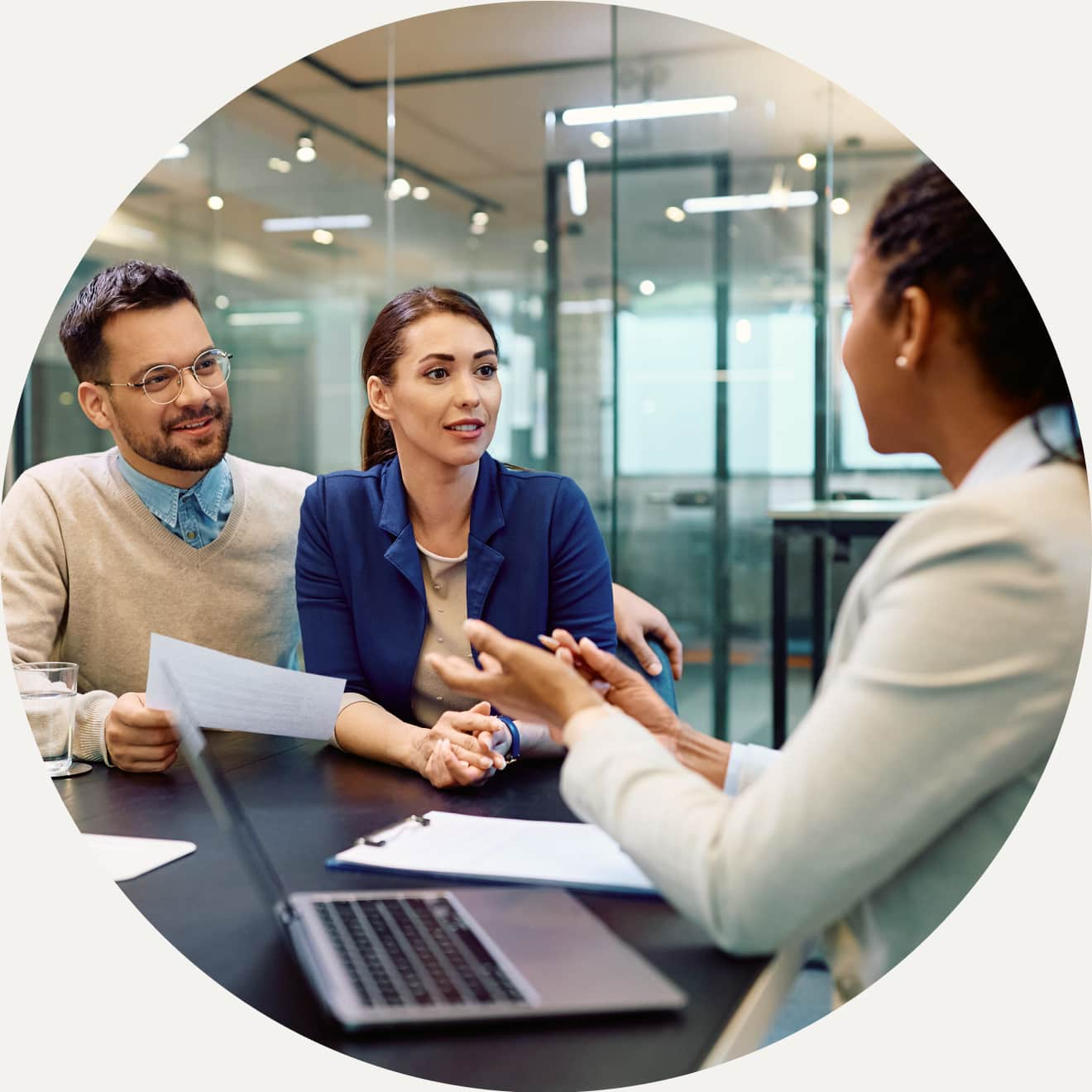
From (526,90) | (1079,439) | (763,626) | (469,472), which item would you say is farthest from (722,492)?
(1079,439)

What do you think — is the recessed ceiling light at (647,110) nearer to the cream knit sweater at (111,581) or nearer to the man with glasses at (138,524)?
the man with glasses at (138,524)

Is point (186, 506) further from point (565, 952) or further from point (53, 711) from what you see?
point (565, 952)

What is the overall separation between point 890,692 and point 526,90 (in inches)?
125

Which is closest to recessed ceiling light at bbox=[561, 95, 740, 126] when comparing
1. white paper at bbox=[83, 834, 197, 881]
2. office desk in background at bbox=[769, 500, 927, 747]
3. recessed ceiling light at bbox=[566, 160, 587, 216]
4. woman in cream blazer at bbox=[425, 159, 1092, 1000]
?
recessed ceiling light at bbox=[566, 160, 587, 216]

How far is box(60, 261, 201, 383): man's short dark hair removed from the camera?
1613 mm

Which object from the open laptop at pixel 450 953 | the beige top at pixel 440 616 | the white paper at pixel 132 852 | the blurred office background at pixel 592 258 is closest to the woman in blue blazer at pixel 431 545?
the beige top at pixel 440 616

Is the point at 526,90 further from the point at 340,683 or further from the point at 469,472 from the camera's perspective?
the point at 340,683

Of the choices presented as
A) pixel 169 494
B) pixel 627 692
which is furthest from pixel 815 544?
pixel 627 692

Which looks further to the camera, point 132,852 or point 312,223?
point 312,223

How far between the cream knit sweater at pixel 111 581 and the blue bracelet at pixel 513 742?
44cm

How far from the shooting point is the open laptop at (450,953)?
0.83 meters

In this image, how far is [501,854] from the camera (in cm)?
108

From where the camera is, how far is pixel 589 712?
3.00ft

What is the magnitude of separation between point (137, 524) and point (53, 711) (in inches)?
12.0
